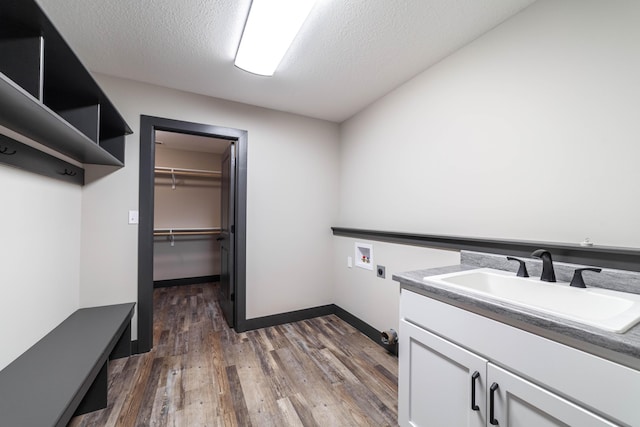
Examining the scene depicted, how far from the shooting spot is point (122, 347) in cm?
208

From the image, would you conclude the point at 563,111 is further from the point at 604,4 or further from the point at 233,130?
the point at 233,130

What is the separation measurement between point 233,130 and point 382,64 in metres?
1.49

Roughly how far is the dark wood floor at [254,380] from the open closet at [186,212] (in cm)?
175

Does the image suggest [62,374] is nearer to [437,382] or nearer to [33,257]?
[33,257]

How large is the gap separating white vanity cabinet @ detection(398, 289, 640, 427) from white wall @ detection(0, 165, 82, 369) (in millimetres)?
1962

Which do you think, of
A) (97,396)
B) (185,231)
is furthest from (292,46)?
(185,231)

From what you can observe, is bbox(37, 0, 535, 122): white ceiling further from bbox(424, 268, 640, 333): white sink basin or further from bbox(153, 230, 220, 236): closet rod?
bbox(153, 230, 220, 236): closet rod

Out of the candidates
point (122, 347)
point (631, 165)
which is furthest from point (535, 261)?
point (122, 347)

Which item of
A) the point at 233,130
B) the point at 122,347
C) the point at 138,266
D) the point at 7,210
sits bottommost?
the point at 122,347

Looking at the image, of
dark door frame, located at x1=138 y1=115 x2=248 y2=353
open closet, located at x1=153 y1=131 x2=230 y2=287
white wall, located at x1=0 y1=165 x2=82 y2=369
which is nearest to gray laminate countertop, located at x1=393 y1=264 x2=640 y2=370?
white wall, located at x1=0 y1=165 x2=82 y2=369

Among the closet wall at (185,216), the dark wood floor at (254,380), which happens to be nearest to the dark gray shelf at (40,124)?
the dark wood floor at (254,380)

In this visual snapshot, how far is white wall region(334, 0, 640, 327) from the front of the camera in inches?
43.3

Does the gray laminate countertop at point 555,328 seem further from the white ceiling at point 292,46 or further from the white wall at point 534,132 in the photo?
the white ceiling at point 292,46

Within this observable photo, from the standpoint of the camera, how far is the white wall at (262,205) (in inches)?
82.6
